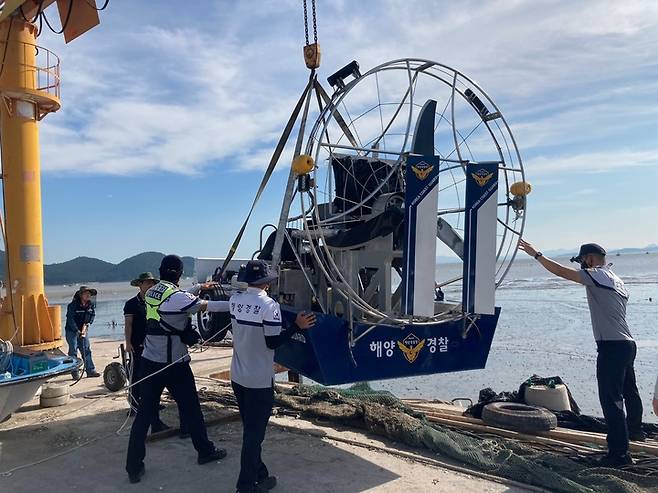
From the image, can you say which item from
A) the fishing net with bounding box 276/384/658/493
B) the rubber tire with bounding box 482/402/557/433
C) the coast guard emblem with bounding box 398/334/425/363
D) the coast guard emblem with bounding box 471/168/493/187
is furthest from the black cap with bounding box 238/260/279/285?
the rubber tire with bounding box 482/402/557/433

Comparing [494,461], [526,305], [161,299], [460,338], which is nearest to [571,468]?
[494,461]

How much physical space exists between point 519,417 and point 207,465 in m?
3.21

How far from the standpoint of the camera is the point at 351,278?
20.1ft

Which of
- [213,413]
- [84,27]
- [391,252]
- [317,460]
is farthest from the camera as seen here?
[84,27]

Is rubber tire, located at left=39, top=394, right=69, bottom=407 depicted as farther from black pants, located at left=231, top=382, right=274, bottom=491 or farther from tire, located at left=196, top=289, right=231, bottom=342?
black pants, located at left=231, top=382, right=274, bottom=491

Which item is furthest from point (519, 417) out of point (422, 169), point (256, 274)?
point (256, 274)

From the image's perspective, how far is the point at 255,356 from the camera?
14.9 feet

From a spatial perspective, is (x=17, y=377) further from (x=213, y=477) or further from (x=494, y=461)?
(x=494, y=461)

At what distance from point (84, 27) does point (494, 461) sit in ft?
24.8

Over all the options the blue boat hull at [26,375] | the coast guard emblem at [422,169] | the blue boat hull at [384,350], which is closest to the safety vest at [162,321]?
the blue boat hull at [384,350]

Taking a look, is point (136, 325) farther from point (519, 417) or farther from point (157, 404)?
point (519, 417)

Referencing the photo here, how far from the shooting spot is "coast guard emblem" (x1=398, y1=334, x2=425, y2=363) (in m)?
5.39

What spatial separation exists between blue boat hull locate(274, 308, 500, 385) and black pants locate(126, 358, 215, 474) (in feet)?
A: 3.42

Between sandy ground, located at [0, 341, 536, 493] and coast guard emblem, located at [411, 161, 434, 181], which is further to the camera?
coast guard emblem, located at [411, 161, 434, 181]
